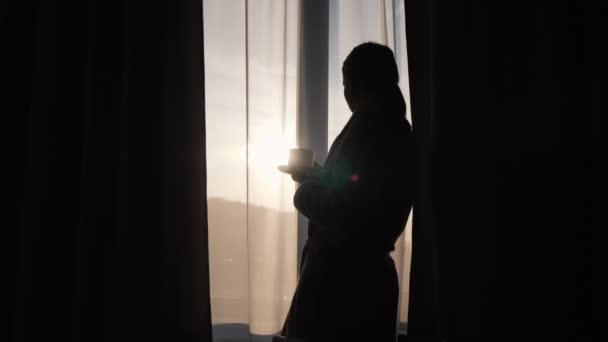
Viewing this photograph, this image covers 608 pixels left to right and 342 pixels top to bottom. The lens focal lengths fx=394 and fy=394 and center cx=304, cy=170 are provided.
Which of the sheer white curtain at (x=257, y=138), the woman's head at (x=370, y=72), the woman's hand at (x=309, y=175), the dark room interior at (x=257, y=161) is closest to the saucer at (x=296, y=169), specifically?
the woman's hand at (x=309, y=175)

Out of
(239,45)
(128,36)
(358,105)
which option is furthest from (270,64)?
(358,105)

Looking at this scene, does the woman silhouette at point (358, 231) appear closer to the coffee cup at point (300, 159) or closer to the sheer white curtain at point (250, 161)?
the coffee cup at point (300, 159)

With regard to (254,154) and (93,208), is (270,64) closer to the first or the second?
(254,154)

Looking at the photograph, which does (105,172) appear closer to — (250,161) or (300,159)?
(250,161)

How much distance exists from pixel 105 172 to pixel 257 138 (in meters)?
0.52

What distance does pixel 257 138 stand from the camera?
1419 mm

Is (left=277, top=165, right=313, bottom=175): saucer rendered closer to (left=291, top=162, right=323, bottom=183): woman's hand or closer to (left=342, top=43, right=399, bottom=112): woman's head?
(left=291, top=162, right=323, bottom=183): woman's hand

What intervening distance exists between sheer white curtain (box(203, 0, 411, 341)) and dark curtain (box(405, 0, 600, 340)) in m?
0.22

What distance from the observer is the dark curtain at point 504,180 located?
A: 116 cm

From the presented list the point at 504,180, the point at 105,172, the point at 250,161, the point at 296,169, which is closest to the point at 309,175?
the point at 296,169

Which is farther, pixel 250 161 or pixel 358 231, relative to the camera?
pixel 250 161

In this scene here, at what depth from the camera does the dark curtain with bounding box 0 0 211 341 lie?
128 cm

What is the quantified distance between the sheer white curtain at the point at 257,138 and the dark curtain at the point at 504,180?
0.22 m

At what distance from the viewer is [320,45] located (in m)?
1.51
